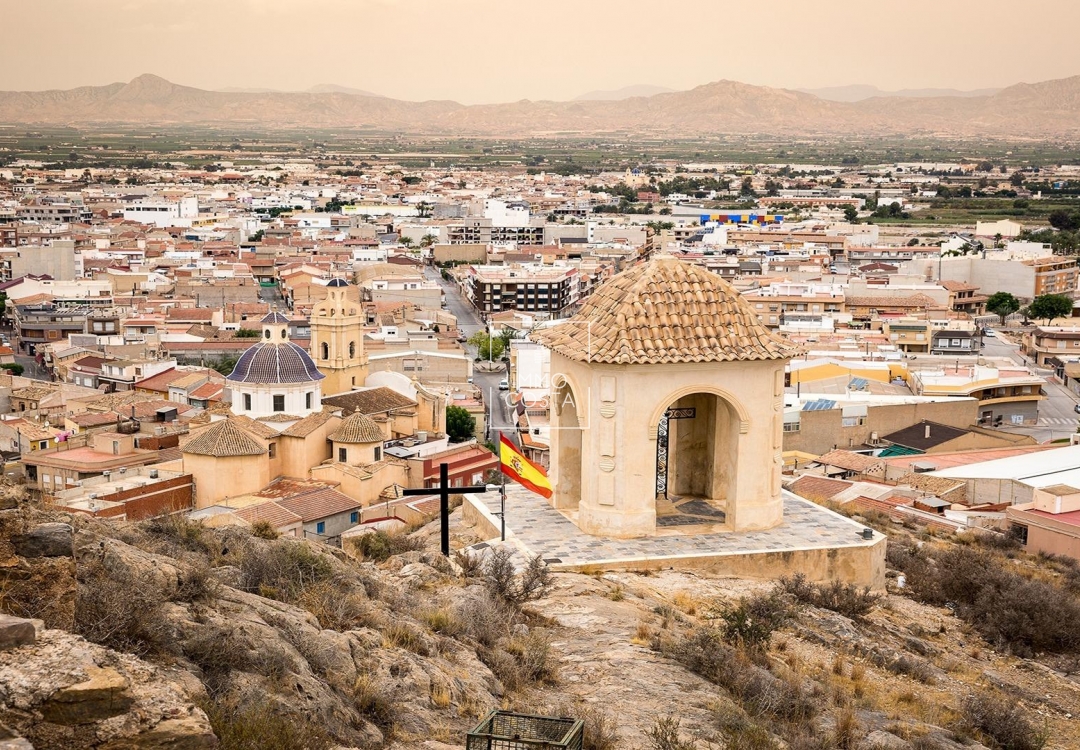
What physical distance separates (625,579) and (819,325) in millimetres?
43837

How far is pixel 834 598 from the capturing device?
11.8 meters

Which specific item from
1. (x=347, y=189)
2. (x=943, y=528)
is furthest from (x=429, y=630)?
(x=347, y=189)

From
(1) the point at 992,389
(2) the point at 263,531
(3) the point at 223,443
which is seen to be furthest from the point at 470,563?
(1) the point at 992,389

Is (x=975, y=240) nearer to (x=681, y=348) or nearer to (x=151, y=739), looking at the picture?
(x=681, y=348)

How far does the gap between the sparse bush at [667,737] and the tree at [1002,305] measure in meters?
67.6

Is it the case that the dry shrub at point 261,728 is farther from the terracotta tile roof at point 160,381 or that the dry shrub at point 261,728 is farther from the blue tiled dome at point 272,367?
the terracotta tile roof at point 160,381

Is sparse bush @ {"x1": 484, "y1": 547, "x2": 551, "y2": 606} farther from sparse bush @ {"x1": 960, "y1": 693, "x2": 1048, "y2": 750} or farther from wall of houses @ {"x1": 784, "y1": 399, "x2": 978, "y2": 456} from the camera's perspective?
Result: wall of houses @ {"x1": 784, "y1": 399, "x2": 978, "y2": 456}

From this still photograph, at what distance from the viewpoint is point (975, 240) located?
99688 mm

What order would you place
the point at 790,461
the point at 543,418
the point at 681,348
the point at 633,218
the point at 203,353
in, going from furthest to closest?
the point at 633,218 < the point at 203,353 < the point at 543,418 < the point at 790,461 < the point at 681,348

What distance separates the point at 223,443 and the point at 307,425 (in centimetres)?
284

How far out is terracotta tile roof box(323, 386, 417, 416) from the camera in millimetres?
35906

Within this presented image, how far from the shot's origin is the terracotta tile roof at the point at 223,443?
28594 mm

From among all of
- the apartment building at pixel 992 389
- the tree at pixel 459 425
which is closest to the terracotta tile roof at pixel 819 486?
the apartment building at pixel 992 389

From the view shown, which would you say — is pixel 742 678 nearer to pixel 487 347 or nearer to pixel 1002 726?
pixel 1002 726
